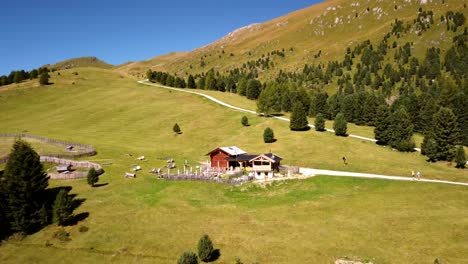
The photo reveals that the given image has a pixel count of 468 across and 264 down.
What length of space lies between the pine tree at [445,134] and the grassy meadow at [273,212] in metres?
3.18

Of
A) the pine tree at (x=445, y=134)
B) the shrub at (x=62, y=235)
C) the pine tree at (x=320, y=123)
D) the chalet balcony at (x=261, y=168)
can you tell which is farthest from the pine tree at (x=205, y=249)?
the pine tree at (x=320, y=123)

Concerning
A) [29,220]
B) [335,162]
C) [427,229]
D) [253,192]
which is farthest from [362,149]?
[29,220]

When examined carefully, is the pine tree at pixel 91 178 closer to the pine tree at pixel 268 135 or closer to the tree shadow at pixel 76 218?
the tree shadow at pixel 76 218

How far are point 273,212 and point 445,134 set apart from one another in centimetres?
5190

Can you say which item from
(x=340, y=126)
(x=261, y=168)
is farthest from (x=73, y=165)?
(x=340, y=126)

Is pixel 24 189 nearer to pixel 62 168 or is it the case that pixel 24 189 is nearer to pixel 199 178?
pixel 62 168

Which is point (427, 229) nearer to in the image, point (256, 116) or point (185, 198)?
point (185, 198)

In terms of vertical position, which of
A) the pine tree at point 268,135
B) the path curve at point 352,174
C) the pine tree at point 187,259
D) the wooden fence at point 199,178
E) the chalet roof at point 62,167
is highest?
the pine tree at point 268,135

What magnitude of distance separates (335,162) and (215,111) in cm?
6224

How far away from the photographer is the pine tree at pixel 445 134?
3054 inches

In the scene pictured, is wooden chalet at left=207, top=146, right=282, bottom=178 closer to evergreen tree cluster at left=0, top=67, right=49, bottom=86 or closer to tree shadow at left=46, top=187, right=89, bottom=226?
tree shadow at left=46, top=187, right=89, bottom=226

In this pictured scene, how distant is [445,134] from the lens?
262ft

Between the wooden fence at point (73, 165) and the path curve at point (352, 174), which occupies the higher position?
the wooden fence at point (73, 165)

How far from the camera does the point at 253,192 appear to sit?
60.4 meters
